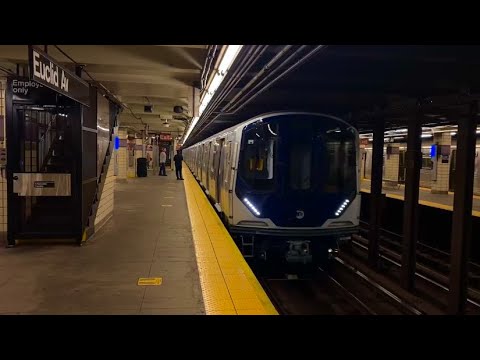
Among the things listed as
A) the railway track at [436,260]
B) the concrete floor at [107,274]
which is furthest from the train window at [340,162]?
the railway track at [436,260]

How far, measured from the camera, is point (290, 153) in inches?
258

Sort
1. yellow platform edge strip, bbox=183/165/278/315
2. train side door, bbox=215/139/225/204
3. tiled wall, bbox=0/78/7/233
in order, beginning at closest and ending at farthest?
1. yellow platform edge strip, bbox=183/165/278/315
2. tiled wall, bbox=0/78/7/233
3. train side door, bbox=215/139/225/204

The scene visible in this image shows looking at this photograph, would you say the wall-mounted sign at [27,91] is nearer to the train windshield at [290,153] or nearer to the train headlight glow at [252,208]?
the train windshield at [290,153]

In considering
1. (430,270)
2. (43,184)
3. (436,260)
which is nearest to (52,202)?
(43,184)

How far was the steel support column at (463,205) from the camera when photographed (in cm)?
517

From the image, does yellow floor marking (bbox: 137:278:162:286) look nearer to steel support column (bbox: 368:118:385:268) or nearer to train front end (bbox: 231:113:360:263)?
train front end (bbox: 231:113:360:263)

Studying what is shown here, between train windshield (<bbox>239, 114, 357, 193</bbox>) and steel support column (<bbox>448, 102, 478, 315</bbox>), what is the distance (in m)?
1.84

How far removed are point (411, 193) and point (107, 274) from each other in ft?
15.1

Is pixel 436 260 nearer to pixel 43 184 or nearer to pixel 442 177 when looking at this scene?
pixel 43 184

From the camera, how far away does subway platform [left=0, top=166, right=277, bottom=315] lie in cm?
369

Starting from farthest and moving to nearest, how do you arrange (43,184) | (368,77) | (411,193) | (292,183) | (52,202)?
(52,202) < (292,183) < (411,193) < (43,184) < (368,77)

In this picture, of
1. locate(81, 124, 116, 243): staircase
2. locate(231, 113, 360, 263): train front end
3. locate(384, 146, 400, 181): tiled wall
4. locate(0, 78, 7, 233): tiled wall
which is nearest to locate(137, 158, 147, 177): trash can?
locate(384, 146, 400, 181): tiled wall
